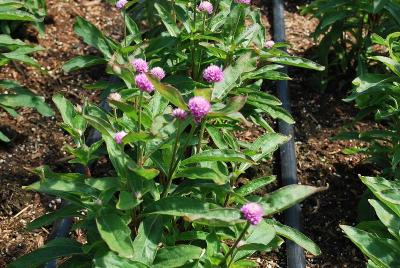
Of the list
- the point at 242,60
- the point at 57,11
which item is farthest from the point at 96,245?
the point at 57,11

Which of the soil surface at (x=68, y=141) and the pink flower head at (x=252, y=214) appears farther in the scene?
the soil surface at (x=68, y=141)

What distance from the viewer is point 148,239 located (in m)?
2.21

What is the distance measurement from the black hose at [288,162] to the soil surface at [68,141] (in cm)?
7

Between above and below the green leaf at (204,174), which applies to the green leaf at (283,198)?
below

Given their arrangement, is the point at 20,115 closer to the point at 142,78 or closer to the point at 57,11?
the point at 57,11

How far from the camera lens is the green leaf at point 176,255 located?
2197mm

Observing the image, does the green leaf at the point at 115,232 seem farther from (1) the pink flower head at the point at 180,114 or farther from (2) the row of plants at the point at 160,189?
(1) the pink flower head at the point at 180,114

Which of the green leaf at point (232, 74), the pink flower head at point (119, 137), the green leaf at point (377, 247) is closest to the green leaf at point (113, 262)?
the pink flower head at point (119, 137)

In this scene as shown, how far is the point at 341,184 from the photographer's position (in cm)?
353

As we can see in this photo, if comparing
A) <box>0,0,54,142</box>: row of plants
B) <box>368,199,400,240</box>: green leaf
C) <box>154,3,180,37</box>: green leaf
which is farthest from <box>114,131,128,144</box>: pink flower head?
<box>0,0,54,142</box>: row of plants

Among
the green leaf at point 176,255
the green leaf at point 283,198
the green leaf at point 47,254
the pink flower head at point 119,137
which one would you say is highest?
the pink flower head at point 119,137

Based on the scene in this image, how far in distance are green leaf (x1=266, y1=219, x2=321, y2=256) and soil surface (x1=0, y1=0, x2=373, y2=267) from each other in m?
0.64

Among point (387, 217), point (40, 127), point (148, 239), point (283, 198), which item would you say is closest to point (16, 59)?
point (40, 127)

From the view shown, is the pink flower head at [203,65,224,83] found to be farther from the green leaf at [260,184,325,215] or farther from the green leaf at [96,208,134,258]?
the green leaf at [96,208,134,258]
